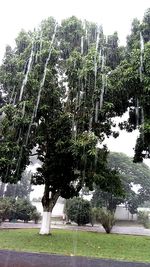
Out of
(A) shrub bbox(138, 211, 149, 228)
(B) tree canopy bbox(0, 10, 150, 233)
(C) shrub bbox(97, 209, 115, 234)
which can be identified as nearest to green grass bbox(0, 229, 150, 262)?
(B) tree canopy bbox(0, 10, 150, 233)

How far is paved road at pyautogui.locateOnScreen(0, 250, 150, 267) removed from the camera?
9.98m

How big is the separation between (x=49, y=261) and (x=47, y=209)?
8.16 m

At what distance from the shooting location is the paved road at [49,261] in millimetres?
9984

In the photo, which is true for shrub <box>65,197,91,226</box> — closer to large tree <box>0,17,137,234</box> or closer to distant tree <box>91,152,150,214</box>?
large tree <box>0,17,137,234</box>

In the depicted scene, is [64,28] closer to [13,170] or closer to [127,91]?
[127,91]

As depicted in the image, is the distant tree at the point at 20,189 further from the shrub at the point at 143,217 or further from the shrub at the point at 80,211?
the shrub at the point at 80,211

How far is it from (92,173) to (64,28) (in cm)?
815

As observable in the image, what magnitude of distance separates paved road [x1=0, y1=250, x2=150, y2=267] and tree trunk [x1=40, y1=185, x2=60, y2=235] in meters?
6.65

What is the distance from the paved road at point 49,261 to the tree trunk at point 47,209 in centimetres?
665

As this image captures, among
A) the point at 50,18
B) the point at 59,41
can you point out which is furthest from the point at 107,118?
the point at 50,18

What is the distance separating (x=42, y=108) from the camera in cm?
1612

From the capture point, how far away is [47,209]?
18891 millimetres

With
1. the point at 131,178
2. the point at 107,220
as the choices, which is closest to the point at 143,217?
the point at 131,178

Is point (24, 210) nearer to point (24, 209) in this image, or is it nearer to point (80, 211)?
point (24, 209)
